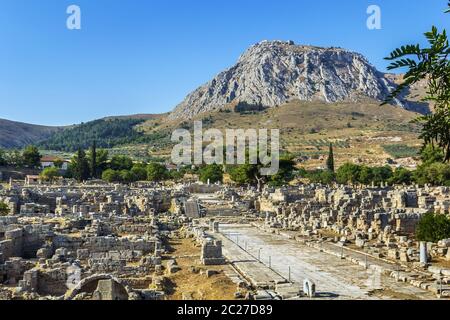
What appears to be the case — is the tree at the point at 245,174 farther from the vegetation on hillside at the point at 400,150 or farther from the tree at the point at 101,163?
the vegetation on hillside at the point at 400,150

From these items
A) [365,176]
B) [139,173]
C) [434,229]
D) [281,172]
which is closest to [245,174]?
[281,172]

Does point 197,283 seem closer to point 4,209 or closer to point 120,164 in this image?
point 4,209

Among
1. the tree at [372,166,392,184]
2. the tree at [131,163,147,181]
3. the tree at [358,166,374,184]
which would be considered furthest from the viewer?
the tree at [131,163,147,181]

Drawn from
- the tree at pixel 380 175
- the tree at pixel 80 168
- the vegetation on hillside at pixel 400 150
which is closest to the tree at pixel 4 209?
the tree at pixel 80 168

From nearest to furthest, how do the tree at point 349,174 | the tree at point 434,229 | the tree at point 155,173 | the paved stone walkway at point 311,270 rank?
the paved stone walkway at point 311,270 < the tree at point 434,229 < the tree at point 349,174 < the tree at point 155,173

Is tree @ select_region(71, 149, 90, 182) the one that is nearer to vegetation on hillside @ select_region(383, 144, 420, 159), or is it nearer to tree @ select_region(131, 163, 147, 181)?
tree @ select_region(131, 163, 147, 181)

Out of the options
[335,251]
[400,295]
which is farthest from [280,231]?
[400,295]

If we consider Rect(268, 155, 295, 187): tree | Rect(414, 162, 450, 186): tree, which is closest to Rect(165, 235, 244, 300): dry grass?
Rect(268, 155, 295, 187): tree

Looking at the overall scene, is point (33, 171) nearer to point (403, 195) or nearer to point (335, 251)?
point (403, 195)
